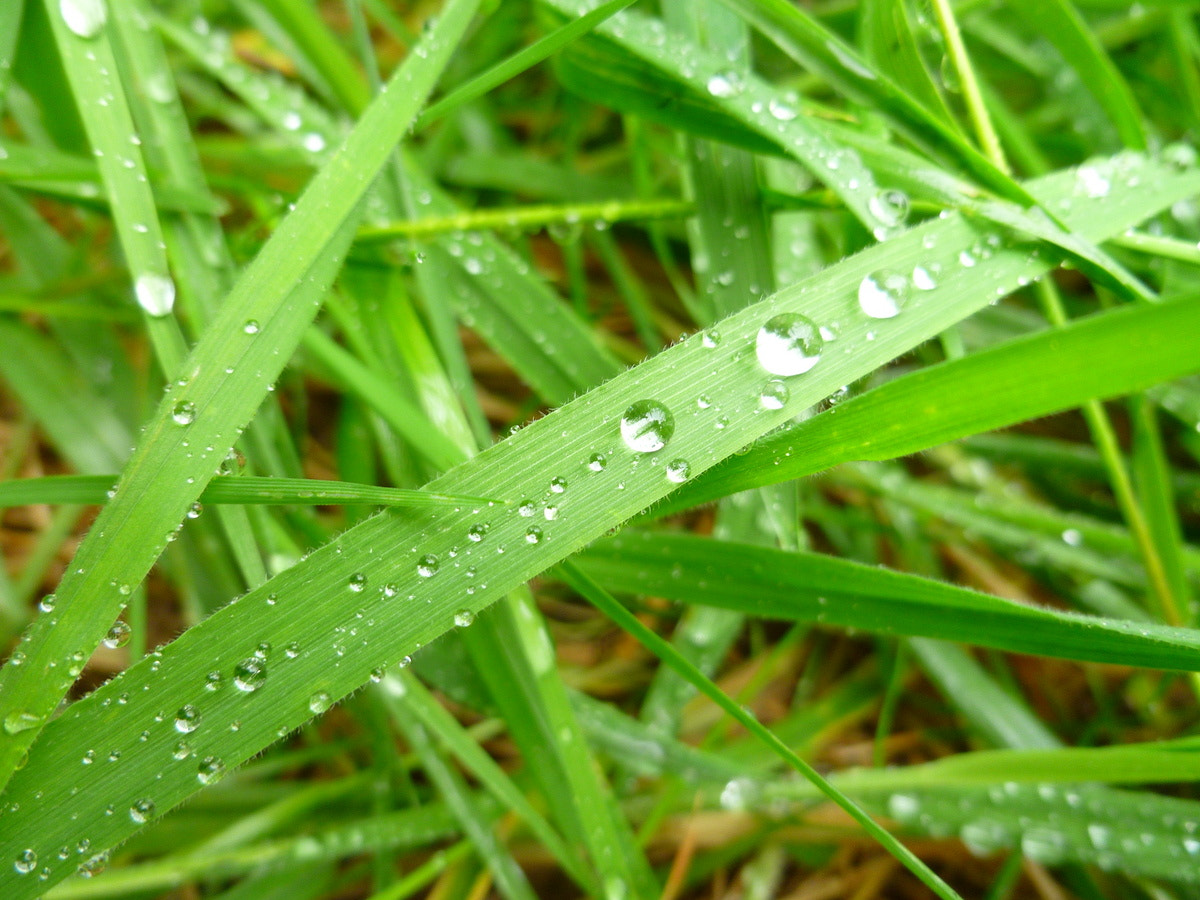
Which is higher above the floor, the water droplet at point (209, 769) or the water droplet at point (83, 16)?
the water droplet at point (83, 16)

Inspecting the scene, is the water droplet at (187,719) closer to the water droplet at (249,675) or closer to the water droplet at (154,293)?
the water droplet at (249,675)

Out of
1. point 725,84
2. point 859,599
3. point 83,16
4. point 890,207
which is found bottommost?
point 859,599

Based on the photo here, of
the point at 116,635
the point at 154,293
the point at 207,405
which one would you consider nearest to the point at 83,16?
the point at 154,293

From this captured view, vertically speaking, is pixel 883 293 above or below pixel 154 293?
below

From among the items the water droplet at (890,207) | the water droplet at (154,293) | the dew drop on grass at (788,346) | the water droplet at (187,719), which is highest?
the water droplet at (154,293)

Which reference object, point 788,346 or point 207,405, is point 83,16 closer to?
point 207,405

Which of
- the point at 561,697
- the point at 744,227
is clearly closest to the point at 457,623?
the point at 561,697

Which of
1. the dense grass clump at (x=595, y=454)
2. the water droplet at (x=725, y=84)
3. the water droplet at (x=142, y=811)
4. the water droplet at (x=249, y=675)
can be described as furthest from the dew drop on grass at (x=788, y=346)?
the water droplet at (x=142, y=811)
